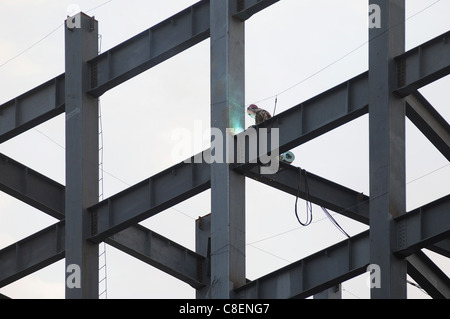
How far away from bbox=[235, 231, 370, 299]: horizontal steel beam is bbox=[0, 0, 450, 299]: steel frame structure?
0.03m

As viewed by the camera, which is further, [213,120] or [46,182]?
[46,182]

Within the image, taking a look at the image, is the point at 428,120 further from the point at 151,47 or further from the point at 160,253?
the point at 160,253

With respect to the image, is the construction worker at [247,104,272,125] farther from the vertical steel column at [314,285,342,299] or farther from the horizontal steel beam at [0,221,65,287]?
the vertical steel column at [314,285,342,299]

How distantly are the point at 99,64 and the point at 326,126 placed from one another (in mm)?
7940

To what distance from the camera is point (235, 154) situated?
132ft

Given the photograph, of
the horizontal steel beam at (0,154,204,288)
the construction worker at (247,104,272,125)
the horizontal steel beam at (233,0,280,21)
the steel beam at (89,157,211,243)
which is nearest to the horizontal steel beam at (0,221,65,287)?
the horizontal steel beam at (0,154,204,288)

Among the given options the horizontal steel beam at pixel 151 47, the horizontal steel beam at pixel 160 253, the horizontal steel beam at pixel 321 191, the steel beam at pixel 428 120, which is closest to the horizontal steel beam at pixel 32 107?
the horizontal steel beam at pixel 151 47

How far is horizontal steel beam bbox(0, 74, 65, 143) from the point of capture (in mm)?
44406

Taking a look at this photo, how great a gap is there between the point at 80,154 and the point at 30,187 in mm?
2935

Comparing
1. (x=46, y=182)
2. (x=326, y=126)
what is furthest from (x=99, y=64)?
(x=326, y=126)

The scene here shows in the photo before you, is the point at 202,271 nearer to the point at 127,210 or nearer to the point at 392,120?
the point at 127,210

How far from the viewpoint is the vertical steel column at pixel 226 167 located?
39438mm
